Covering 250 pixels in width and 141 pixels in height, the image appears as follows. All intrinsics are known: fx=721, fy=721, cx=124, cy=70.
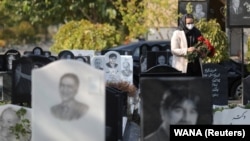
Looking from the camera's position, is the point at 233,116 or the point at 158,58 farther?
the point at 158,58

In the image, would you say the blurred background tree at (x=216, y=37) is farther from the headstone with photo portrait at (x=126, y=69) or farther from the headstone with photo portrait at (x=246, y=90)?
the headstone with photo portrait at (x=246, y=90)

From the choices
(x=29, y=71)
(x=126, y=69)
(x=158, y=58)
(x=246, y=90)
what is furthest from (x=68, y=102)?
(x=158, y=58)

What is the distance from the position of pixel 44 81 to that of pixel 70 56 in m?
6.80

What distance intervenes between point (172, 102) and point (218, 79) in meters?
6.21

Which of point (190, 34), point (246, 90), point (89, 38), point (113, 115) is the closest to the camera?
point (113, 115)

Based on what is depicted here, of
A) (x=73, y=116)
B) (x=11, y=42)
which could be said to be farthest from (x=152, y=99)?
(x=11, y=42)

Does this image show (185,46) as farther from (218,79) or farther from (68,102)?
(68,102)

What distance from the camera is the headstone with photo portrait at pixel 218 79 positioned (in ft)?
43.7

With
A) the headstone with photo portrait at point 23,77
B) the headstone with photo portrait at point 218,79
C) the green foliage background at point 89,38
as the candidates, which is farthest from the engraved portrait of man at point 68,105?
the green foliage background at point 89,38

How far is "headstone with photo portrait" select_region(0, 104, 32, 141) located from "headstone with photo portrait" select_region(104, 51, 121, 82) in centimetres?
468

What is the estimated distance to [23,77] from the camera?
11586mm

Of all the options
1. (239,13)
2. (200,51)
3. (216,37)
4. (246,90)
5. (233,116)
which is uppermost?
(239,13)

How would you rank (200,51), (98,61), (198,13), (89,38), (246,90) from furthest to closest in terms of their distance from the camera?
(89,38) < (198,13) < (98,61) < (246,90) < (200,51)

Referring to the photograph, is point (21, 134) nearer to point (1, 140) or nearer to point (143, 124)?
point (1, 140)
